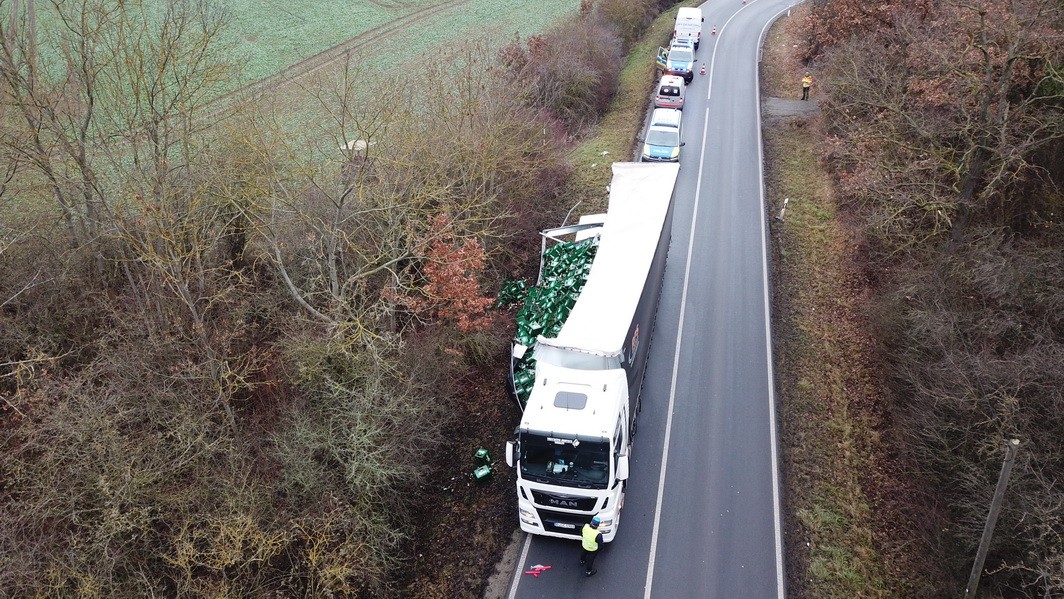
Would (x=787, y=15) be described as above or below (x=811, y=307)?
above

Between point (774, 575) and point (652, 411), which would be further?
point (652, 411)

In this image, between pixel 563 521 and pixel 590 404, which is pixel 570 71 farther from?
pixel 563 521

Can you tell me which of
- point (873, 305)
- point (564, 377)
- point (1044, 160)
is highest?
point (1044, 160)

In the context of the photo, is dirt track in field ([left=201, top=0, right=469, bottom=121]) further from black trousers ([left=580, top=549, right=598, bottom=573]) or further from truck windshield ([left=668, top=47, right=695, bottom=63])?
black trousers ([left=580, top=549, right=598, bottom=573])

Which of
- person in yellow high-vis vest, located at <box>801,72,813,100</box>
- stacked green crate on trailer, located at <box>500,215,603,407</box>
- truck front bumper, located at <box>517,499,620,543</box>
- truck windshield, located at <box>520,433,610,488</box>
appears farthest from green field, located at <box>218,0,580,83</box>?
truck front bumper, located at <box>517,499,620,543</box>

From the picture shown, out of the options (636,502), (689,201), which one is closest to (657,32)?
(689,201)

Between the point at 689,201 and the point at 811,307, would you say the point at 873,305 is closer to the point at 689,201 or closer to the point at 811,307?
the point at 811,307

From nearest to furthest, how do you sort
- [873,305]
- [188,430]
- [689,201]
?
[188,430] < [873,305] < [689,201]
